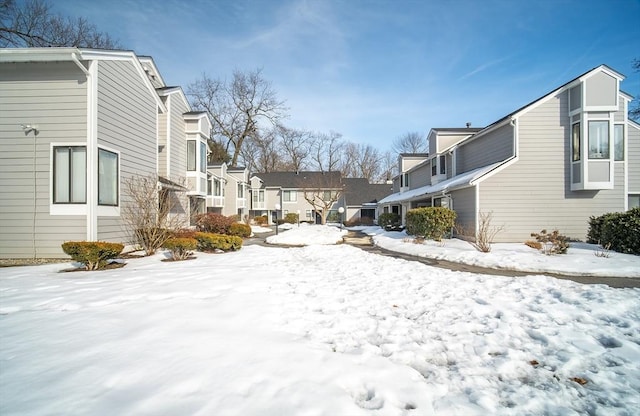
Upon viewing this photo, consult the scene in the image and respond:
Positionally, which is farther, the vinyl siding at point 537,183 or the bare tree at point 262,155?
the bare tree at point 262,155

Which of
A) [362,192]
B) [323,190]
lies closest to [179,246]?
[323,190]

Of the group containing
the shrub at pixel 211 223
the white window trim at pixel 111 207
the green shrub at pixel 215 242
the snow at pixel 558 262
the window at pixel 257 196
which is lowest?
the snow at pixel 558 262

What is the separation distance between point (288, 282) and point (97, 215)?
6.77 m

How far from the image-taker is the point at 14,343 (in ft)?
9.42

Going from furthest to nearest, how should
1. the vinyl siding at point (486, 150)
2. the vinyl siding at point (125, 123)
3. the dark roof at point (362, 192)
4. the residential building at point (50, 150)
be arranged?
the dark roof at point (362, 192) → the vinyl siding at point (486, 150) → the vinyl siding at point (125, 123) → the residential building at point (50, 150)

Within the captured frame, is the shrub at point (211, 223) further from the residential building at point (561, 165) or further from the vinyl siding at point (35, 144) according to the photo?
the residential building at point (561, 165)

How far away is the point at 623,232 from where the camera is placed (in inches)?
381

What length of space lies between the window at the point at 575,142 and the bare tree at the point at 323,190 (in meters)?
20.2

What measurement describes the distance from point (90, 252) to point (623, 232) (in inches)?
668

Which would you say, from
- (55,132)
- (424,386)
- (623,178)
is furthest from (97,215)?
(623,178)

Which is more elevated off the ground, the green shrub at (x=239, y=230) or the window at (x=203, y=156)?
the window at (x=203, y=156)

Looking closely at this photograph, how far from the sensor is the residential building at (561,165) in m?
12.7

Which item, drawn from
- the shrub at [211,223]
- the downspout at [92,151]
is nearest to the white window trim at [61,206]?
the downspout at [92,151]

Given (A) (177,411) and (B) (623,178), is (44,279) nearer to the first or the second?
(A) (177,411)
